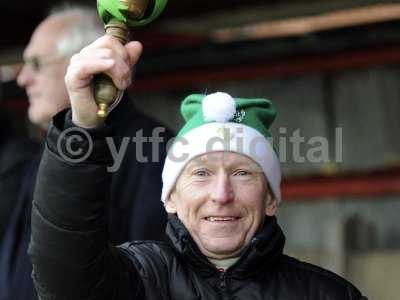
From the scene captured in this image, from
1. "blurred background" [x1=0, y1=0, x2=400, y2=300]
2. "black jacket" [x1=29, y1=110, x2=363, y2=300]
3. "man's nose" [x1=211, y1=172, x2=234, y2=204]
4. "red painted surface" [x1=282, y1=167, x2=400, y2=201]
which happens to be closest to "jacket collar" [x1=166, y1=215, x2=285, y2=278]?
"black jacket" [x1=29, y1=110, x2=363, y2=300]

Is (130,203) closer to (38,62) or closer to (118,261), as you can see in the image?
(38,62)

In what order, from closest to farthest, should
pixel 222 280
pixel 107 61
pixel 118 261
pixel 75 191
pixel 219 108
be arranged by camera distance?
pixel 107 61 → pixel 75 191 → pixel 118 261 → pixel 222 280 → pixel 219 108

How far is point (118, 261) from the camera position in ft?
6.35

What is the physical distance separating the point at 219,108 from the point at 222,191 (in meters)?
0.24

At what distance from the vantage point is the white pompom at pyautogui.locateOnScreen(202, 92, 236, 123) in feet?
7.21

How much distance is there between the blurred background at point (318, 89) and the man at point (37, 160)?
3.71 feet

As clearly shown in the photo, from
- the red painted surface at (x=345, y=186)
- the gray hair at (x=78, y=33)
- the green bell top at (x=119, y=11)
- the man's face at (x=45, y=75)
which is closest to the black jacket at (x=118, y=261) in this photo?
the green bell top at (x=119, y=11)

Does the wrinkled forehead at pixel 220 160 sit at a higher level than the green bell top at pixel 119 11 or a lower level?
lower

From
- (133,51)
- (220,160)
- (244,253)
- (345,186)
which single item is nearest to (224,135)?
(220,160)

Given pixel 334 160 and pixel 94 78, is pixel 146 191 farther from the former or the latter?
pixel 334 160

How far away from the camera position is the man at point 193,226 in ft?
5.69

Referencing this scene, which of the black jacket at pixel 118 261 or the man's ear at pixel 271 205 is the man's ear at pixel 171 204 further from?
the man's ear at pixel 271 205

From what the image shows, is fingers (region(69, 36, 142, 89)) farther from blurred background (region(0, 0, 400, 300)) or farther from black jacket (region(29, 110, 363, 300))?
blurred background (region(0, 0, 400, 300))

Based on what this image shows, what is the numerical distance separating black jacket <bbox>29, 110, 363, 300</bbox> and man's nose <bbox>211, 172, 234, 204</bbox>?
0.12 metres
